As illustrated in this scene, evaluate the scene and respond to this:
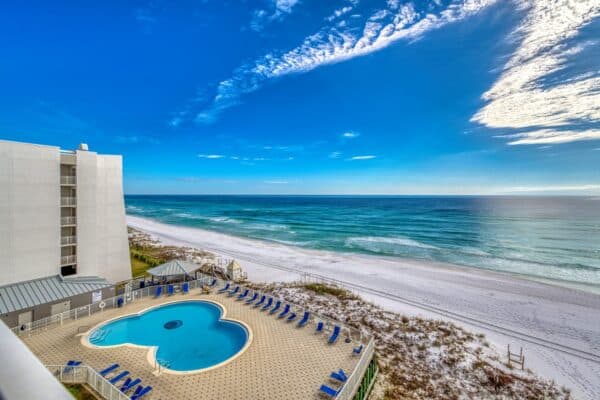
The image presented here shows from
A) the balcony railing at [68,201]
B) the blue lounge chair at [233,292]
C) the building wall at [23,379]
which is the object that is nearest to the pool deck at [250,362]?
the blue lounge chair at [233,292]

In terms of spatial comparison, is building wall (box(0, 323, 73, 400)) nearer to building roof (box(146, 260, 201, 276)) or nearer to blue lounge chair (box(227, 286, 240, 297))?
blue lounge chair (box(227, 286, 240, 297))

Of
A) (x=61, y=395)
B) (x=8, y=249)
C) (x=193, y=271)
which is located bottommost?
(x=193, y=271)

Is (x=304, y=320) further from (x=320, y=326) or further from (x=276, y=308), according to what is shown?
(x=276, y=308)

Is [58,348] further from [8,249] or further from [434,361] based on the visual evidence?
[434,361]

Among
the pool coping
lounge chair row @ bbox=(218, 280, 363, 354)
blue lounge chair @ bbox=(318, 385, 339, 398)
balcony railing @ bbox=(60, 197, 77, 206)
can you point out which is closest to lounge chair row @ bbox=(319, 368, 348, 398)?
blue lounge chair @ bbox=(318, 385, 339, 398)

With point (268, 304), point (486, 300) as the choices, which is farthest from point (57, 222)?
point (486, 300)

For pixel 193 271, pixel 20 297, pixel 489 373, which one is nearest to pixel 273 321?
pixel 193 271
